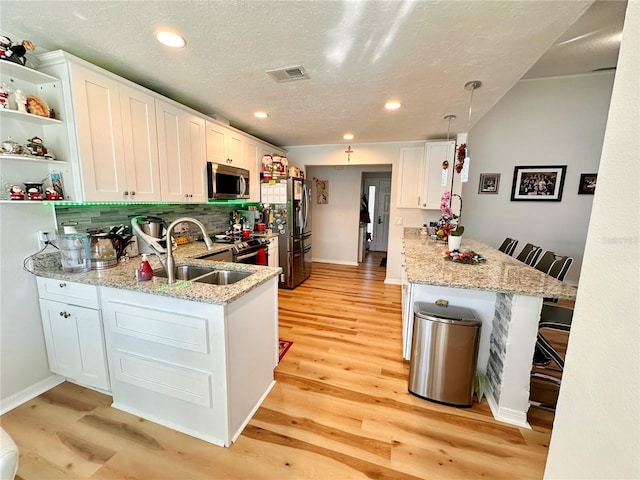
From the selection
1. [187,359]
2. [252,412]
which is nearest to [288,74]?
[187,359]

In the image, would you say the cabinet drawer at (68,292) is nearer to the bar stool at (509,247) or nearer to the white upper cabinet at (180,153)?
the white upper cabinet at (180,153)

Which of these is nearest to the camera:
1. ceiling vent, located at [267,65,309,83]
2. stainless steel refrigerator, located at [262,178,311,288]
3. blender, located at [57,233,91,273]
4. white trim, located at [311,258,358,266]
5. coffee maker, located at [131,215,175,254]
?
blender, located at [57,233,91,273]

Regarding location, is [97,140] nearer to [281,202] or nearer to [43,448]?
[43,448]

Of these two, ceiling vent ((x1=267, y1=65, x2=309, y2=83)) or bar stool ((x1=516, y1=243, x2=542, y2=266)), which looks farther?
bar stool ((x1=516, y1=243, x2=542, y2=266))

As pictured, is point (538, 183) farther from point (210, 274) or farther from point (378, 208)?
point (210, 274)

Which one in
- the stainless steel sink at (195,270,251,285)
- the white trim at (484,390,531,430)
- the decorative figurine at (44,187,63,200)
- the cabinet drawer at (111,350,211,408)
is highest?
the decorative figurine at (44,187,63,200)

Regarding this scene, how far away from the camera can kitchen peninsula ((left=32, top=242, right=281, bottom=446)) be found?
1.44 meters

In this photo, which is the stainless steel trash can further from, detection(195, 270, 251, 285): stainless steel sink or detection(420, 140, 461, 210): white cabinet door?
detection(420, 140, 461, 210): white cabinet door

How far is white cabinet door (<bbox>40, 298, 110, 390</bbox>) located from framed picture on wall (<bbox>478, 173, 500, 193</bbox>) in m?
5.47

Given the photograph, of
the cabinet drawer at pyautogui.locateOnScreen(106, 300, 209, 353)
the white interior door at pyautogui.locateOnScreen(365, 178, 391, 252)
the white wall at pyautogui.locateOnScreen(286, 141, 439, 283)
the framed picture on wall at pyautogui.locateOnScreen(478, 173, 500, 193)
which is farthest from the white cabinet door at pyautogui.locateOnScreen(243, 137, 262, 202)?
the white interior door at pyautogui.locateOnScreen(365, 178, 391, 252)

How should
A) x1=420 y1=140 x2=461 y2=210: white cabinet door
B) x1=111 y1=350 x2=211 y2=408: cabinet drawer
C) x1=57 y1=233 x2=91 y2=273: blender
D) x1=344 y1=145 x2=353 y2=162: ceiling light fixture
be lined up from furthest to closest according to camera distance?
x1=344 y1=145 x2=353 y2=162: ceiling light fixture < x1=420 y1=140 x2=461 y2=210: white cabinet door < x1=57 y1=233 x2=91 y2=273: blender < x1=111 y1=350 x2=211 y2=408: cabinet drawer

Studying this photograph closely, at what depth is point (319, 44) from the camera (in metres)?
1.64

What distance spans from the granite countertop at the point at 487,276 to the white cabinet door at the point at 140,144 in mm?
2338

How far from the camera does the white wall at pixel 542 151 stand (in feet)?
13.3
